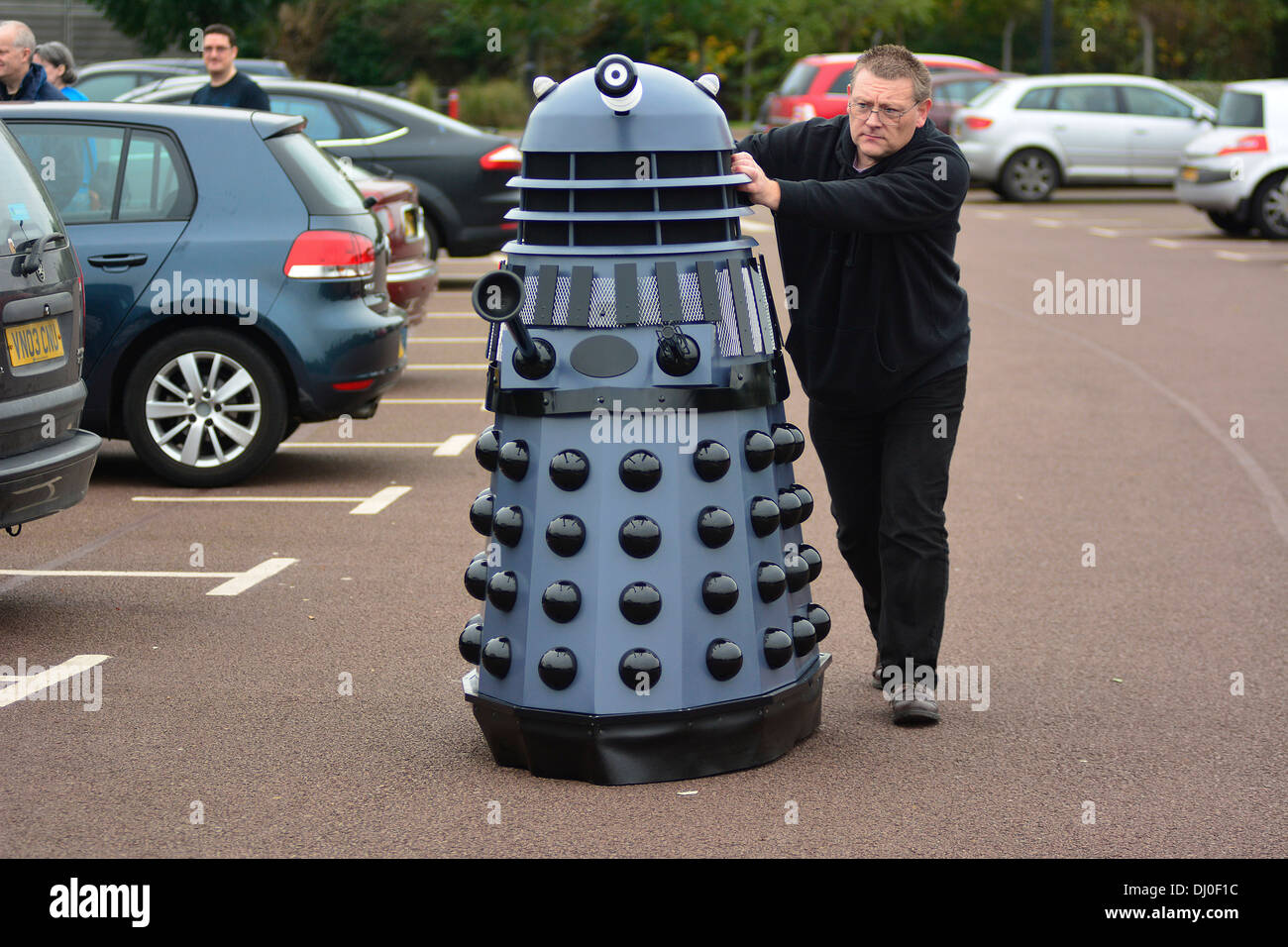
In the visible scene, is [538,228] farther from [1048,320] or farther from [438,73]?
[438,73]

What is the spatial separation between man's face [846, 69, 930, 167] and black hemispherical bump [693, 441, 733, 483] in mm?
1091

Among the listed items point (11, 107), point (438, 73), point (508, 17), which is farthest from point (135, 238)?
point (438, 73)

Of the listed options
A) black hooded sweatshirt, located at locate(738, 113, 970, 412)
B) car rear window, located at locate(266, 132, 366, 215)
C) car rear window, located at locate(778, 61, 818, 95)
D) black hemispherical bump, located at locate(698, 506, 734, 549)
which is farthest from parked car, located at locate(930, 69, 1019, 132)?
black hemispherical bump, located at locate(698, 506, 734, 549)

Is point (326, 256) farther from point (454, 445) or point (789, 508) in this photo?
point (789, 508)

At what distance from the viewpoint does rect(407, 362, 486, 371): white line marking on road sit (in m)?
13.0

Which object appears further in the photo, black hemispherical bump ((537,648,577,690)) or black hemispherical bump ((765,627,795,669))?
black hemispherical bump ((765,627,795,669))

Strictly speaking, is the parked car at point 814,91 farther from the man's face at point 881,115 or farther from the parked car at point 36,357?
the man's face at point 881,115

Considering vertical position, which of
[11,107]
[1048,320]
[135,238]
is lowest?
[1048,320]

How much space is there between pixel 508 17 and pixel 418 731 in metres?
39.6

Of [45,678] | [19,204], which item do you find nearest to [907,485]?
[45,678]

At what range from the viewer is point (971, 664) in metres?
5.93

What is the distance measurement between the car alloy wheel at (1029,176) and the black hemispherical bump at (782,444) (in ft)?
75.4

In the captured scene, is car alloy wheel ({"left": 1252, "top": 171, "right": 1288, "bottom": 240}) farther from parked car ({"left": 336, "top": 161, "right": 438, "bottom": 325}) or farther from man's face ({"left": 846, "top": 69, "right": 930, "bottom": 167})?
man's face ({"left": 846, "top": 69, "right": 930, "bottom": 167})

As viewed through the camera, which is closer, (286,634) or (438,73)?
(286,634)
